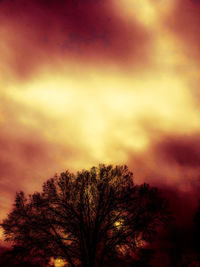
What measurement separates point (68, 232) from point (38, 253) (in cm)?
289

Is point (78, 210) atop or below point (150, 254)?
atop

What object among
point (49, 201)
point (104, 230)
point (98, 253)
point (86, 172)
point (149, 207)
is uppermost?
point (86, 172)

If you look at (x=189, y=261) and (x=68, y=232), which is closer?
(x=68, y=232)

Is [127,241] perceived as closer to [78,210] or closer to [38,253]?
[78,210]

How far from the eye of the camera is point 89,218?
18656 mm

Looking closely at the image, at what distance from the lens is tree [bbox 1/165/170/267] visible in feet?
58.0

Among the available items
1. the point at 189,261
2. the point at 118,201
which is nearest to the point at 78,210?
the point at 118,201

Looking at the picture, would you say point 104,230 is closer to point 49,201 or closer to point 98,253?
point 98,253

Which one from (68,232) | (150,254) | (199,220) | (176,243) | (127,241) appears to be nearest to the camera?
(127,241)

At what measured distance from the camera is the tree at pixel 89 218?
1769 cm

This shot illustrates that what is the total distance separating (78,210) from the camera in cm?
1864

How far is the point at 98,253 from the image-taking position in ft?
61.9

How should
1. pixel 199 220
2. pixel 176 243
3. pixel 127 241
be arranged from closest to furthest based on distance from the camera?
pixel 127 241
pixel 199 220
pixel 176 243

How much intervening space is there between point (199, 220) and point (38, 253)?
75.7 feet
